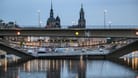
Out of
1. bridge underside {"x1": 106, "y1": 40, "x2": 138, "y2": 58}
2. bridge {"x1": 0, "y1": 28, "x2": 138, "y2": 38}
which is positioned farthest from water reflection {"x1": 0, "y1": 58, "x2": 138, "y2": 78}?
bridge underside {"x1": 106, "y1": 40, "x2": 138, "y2": 58}

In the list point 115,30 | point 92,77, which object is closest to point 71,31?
point 115,30

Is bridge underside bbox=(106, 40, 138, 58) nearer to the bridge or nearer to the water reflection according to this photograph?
the bridge

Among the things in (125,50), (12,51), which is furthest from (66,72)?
(12,51)

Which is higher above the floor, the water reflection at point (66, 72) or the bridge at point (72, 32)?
the bridge at point (72, 32)

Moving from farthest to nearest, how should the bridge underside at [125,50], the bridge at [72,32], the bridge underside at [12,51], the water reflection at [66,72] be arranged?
the bridge underside at [12,51]
the bridge underside at [125,50]
the bridge at [72,32]
the water reflection at [66,72]

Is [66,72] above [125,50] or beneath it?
beneath

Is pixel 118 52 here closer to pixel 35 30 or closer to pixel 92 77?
pixel 35 30

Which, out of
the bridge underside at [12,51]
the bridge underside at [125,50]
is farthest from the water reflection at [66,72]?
the bridge underside at [12,51]

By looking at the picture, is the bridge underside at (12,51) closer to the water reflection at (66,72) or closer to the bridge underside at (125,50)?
the bridge underside at (125,50)

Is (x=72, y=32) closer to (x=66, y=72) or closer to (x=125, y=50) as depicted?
(x=66, y=72)

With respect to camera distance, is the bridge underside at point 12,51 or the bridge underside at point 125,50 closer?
the bridge underside at point 125,50

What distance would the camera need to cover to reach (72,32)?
97.1 meters

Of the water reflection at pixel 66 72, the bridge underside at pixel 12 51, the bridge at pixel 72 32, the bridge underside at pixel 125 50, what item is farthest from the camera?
the bridge underside at pixel 12 51

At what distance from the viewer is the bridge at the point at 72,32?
306 feet
